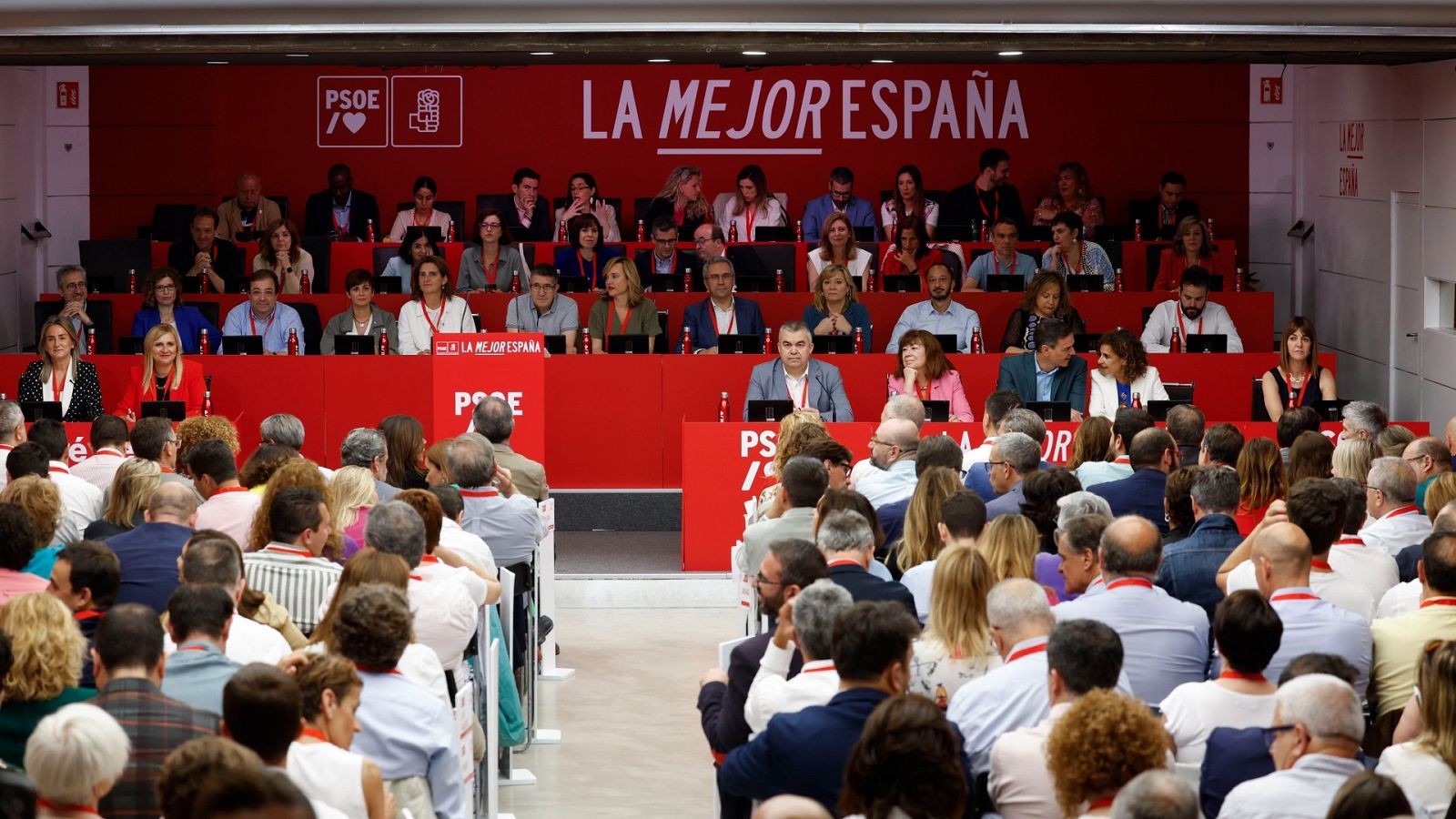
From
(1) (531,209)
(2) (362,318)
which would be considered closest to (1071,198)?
(1) (531,209)

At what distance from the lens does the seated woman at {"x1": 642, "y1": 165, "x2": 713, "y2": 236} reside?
14312mm

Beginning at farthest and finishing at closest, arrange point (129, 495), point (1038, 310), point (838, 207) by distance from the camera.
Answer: point (838, 207) → point (1038, 310) → point (129, 495)

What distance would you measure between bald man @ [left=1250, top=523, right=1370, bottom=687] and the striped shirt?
2.75m

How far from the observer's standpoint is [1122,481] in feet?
23.3

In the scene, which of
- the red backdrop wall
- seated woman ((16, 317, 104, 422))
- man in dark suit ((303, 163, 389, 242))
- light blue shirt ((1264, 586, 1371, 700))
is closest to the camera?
light blue shirt ((1264, 586, 1371, 700))

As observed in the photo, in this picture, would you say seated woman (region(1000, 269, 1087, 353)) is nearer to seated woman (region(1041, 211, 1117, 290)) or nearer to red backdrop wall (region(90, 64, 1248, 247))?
seated woman (region(1041, 211, 1117, 290))

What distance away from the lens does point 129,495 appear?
20.9ft

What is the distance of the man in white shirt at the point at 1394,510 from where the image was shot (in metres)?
6.41

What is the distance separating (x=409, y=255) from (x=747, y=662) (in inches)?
355

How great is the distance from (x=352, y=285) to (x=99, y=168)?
16.6 feet

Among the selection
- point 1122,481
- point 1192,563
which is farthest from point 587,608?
point 1192,563

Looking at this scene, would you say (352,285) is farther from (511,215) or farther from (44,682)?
(44,682)

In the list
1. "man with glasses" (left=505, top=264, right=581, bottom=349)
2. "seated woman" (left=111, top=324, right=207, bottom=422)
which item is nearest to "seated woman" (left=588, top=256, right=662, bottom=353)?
"man with glasses" (left=505, top=264, right=581, bottom=349)

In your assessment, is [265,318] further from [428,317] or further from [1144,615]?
[1144,615]
